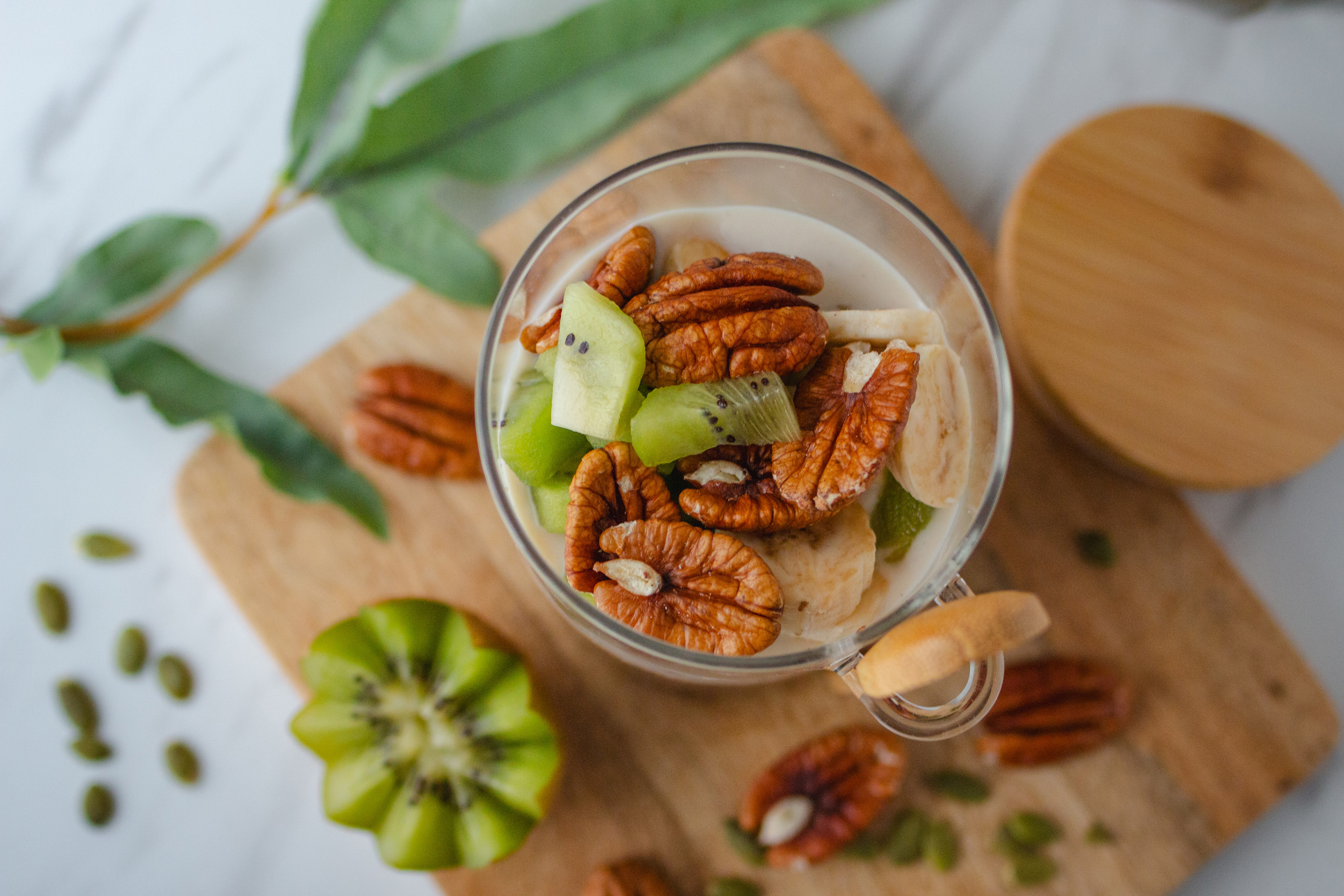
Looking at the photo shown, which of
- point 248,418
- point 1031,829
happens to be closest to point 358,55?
point 248,418

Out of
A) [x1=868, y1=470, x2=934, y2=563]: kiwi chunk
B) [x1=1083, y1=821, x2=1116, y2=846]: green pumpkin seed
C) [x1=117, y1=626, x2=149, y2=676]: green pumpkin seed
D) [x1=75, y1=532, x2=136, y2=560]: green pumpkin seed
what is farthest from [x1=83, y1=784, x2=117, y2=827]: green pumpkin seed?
[x1=1083, y1=821, x2=1116, y2=846]: green pumpkin seed

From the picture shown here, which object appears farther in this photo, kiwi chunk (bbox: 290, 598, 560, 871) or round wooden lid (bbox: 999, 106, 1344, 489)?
round wooden lid (bbox: 999, 106, 1344, 489)

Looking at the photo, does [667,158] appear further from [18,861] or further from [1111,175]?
[18,861]

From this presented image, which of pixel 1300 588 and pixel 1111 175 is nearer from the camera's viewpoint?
pixel 1111 175

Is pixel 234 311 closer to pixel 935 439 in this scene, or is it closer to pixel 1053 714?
pixel 935 439

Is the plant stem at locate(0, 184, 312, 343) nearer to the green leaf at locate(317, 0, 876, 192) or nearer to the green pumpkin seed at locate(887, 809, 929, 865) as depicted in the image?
the green leaf at locate(317, 0, 876, 192)

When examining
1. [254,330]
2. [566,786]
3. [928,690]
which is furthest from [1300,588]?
[254,330]
